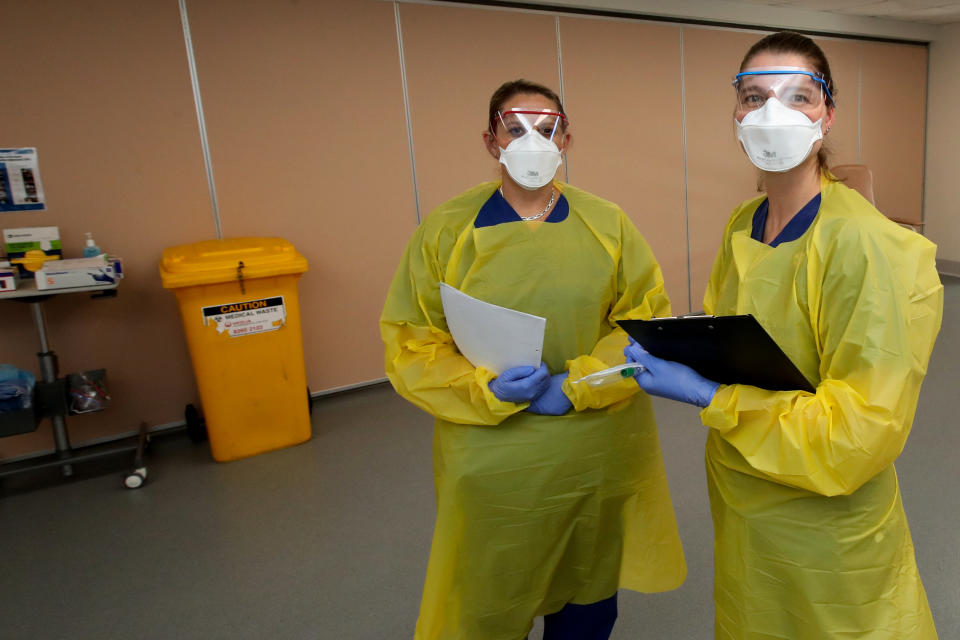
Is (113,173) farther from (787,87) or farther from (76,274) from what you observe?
(787,87)

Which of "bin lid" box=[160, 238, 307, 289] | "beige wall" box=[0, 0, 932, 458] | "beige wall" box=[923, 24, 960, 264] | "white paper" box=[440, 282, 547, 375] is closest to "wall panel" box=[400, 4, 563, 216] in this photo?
"beige wall" box=[0, 0, 932, 458]

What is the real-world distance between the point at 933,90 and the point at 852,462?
722cm

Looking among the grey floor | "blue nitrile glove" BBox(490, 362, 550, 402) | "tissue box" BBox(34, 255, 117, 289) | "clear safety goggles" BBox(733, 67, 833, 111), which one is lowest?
the grey floor

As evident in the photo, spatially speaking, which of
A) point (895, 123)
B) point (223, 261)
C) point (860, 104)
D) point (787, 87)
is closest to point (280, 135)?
point (223, 261)

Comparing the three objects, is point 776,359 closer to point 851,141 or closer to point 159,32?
point 159,32

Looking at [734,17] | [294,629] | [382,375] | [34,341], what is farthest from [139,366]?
[734,17]

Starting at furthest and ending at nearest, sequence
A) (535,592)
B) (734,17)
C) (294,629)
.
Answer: (734,17) → (294,629) → (535,592)

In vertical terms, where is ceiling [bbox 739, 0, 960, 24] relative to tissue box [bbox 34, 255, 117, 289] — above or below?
above

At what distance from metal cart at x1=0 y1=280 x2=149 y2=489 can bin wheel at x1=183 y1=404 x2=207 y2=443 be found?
0.73ft

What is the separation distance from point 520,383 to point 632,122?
12.7 feet

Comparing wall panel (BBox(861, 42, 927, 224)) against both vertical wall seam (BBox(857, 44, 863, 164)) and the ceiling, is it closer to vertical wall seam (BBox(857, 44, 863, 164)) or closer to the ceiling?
vertical wall seam (BBox(857, 44, 863, 164))

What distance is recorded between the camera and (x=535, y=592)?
1.48 meters

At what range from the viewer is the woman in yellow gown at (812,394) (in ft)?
3.10

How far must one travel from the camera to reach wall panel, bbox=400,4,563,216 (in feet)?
12.6
